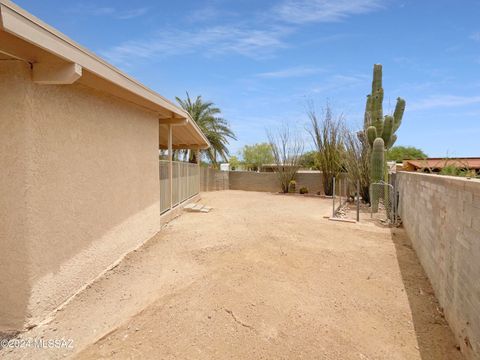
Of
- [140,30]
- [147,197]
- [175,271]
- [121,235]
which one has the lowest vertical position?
[175,271]

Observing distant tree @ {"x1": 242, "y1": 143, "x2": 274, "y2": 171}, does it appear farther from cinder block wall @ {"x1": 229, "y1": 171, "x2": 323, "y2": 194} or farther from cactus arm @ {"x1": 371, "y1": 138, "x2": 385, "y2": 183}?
cactus arm @ {"x1": 371, "y1": 138, "x2": 385, "y2": 183}

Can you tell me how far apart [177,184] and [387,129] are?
810 cm

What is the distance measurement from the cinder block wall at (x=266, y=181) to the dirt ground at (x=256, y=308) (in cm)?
1279

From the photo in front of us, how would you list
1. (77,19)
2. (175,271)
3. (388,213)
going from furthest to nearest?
1. (388,213)
2. (77,19)
3. (175,271)

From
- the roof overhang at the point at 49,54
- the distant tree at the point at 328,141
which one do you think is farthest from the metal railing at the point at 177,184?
the distant tree at the point at 328,141

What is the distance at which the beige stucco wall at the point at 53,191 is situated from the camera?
2.91 metres

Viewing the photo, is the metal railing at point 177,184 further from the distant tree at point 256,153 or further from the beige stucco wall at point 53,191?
the distant tree at point 256,153

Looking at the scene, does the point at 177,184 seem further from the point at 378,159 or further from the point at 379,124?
the point at 379,124

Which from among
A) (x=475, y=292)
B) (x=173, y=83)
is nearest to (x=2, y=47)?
(x=475, y=292)

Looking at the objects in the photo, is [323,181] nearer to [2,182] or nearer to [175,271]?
[175,271]

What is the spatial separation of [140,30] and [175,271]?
8.21 meters

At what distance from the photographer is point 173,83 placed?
761 inches

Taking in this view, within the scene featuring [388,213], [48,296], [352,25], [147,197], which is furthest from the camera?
[352,25]

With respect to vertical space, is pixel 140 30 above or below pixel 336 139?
above
